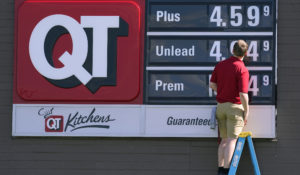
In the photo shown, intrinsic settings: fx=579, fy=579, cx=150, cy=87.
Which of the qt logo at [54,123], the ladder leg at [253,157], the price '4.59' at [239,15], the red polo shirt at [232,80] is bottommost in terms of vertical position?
the ladder leg at [253,157]

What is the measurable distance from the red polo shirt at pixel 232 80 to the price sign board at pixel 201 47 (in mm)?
390

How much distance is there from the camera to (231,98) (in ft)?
22.7

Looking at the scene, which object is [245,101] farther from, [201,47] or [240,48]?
[201,47]

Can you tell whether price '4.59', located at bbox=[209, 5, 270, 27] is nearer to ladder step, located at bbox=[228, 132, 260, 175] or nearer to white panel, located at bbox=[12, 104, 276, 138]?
white panel, located at bbox=[12, 104, 276, 138]

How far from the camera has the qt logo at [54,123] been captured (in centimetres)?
748

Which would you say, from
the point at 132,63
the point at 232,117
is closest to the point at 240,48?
the point at 232,117

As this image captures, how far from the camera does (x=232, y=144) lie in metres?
6.93

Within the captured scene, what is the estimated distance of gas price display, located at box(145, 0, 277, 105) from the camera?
24.1 feet

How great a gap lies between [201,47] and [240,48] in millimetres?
651

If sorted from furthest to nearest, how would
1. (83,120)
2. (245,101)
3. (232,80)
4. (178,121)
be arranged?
(83,120) < (178,121) < (232,80) < (245,101)

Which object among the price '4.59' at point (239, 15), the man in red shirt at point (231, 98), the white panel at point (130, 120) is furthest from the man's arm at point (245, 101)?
the price '4.59' at point (239, 15)

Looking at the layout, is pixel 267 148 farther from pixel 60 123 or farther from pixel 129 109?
pixel 60 123

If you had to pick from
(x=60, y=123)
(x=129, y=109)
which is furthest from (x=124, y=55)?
(x=60, y=123)

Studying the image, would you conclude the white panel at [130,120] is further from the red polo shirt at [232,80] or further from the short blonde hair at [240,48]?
the short blonde hair at [240,48]
